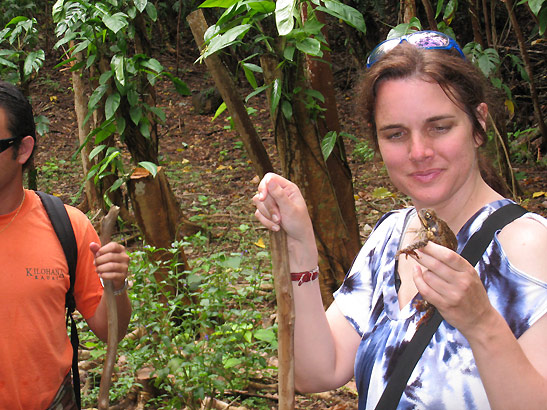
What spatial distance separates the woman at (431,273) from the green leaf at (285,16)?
646mm

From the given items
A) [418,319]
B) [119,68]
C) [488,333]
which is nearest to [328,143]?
[119,68]

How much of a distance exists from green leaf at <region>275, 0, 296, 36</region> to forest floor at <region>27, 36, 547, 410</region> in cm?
195

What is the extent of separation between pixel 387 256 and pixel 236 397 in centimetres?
191

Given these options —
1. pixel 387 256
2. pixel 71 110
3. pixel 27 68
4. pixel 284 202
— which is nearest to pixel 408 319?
pixel 387 256

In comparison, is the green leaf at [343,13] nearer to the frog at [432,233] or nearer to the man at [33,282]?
the man at [33,282]

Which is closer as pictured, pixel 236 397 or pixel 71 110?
pixel 236 397

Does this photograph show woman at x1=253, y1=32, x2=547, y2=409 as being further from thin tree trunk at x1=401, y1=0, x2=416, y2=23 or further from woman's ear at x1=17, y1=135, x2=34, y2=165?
thin tree trunk at x1=401, y1=0, x2=416, y2=23

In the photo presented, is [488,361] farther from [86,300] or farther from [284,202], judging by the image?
[86,300]

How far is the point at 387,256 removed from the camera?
1.68 meters

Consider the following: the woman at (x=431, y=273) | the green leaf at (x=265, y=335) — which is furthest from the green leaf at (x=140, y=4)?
the woman at (x=431, y=273)

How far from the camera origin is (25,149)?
2.27 meters

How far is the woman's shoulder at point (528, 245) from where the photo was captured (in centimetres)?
128

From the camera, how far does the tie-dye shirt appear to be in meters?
1.28

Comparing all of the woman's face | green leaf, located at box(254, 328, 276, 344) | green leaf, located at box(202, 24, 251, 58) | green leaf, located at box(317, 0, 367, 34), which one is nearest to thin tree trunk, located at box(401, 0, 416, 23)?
green leaf, located at box(317, 0, 367, 34)
